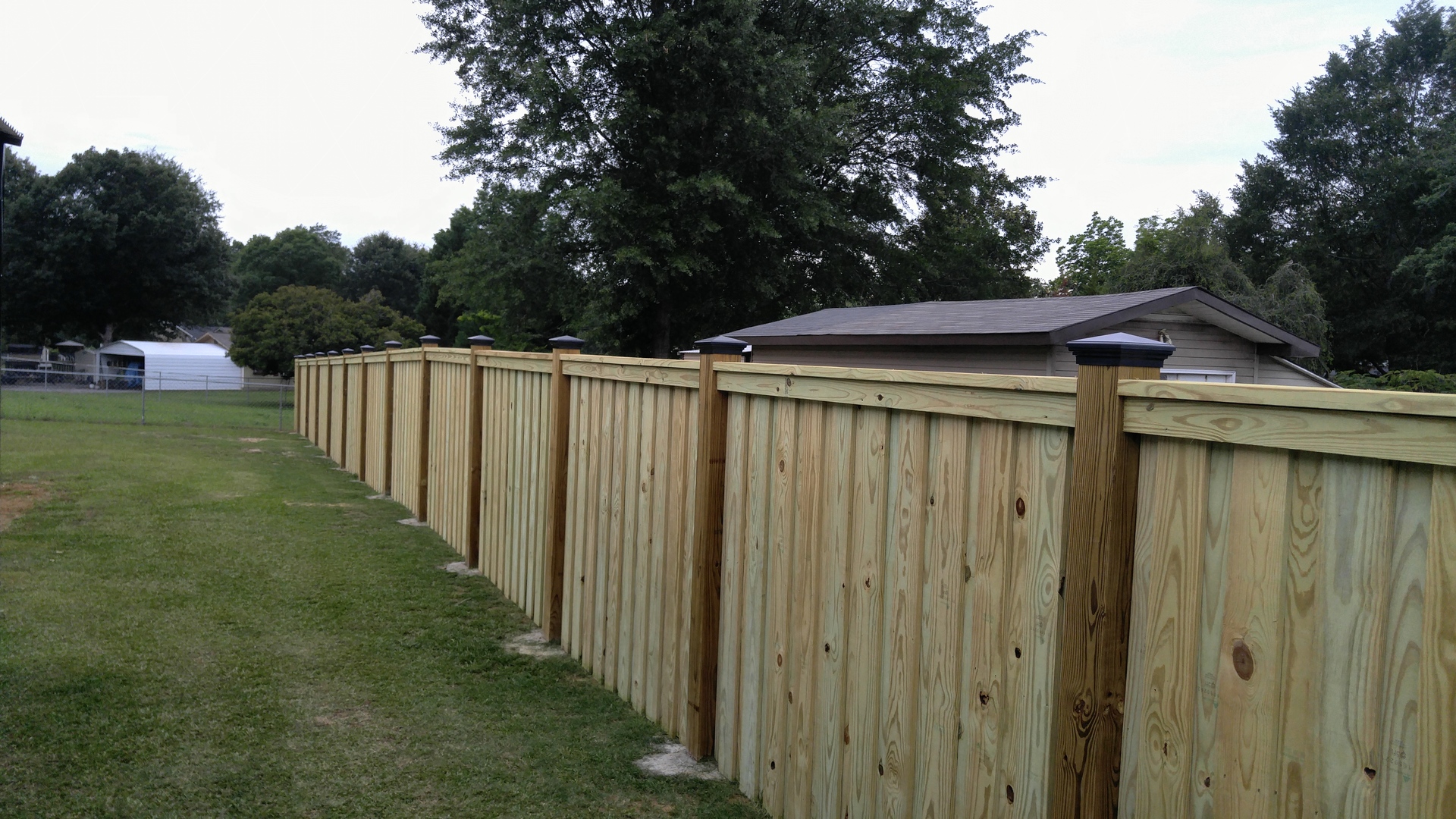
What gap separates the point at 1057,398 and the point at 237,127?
156 ft

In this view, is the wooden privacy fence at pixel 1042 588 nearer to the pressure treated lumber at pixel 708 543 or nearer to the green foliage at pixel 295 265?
the pressure treated lumber at pixel 708 543

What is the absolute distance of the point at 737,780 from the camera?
3.92 metres

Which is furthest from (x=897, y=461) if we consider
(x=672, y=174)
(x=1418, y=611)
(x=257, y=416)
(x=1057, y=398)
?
(x=257, y=416)

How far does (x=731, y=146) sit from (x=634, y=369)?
62.4 feet

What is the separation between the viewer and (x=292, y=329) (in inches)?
1658

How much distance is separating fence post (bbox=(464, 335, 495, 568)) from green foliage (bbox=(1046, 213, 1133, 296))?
2994 centimetres

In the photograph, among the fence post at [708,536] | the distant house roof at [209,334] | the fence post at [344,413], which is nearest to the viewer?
the fence post at [708,536]

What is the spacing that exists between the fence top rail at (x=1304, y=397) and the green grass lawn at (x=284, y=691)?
2.35 metres

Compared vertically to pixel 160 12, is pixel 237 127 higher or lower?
higher

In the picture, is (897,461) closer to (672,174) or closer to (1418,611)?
(1418,611)

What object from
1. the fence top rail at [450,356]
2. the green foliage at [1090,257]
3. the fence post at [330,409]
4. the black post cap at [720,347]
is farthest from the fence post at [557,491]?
the green foliage at [1090,257]

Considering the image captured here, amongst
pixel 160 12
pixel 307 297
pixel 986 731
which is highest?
pixel 160 12

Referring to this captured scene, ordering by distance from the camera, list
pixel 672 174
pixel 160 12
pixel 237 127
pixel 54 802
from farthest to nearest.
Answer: pixel 237 127
pixel 672 174
pixel 160 12
pixel 54 802

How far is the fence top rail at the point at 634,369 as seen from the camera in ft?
14.0
